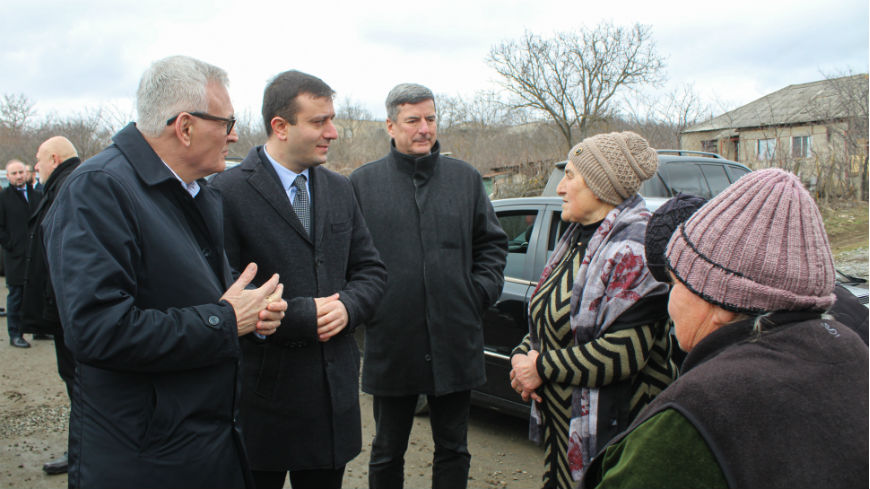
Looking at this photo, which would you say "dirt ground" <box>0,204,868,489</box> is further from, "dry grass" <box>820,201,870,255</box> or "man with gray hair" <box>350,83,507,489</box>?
"dry grass" <box>820,201,870,255</box>

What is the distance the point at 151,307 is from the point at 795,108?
34170 mm

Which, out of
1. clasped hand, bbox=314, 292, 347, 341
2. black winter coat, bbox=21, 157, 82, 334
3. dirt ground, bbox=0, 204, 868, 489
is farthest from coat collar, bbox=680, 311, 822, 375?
black winter coat, bbox=21, 157, 82, 334

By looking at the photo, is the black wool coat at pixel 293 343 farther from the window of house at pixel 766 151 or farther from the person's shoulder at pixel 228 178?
the window of house at pixel 766 151

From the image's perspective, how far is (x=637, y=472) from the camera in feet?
3.82

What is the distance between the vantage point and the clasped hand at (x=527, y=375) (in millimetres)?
2434

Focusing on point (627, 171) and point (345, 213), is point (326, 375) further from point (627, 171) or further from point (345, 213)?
point (627, 171)

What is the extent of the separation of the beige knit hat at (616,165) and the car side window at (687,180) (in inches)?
172

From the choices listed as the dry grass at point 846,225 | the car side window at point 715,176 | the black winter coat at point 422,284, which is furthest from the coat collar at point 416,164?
the dry grass at point 846,225

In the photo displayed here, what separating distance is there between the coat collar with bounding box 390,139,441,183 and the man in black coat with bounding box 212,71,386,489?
637 millimetres

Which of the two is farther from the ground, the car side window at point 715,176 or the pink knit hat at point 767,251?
the pink knit hat at point 767,251

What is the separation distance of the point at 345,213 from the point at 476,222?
0.92m

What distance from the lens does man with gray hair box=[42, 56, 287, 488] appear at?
5.48ft

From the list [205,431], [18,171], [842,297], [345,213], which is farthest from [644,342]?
[18,171]

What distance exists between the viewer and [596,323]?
7.54 feet
